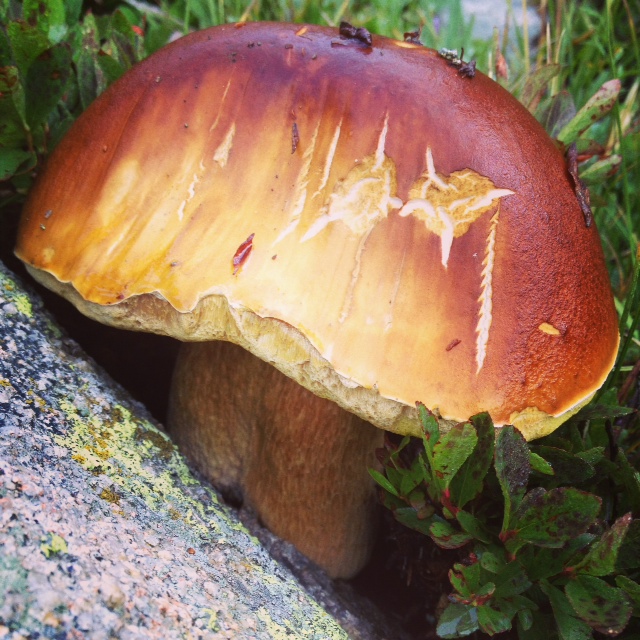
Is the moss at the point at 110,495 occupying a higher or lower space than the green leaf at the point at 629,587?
lower

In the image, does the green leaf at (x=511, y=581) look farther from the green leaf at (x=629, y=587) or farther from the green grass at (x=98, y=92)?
the green grass at (x=98, y=92)

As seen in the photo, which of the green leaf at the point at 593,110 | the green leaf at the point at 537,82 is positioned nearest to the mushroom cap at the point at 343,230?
the green leaf at the point at 593,110

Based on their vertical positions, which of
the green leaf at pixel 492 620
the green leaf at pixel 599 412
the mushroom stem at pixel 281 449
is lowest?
the mushroom stem at pixel 281 449

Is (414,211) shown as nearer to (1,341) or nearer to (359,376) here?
(359,376)

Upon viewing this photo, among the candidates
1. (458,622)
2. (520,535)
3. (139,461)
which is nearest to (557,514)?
(520,535)

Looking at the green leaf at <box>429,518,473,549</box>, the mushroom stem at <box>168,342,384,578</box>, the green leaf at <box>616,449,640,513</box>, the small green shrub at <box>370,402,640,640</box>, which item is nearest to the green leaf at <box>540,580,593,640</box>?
the small green shrub at <box>370,402,640,640</box>

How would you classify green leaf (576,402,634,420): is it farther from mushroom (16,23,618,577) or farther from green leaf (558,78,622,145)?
green leaf (558,78,622,145)
